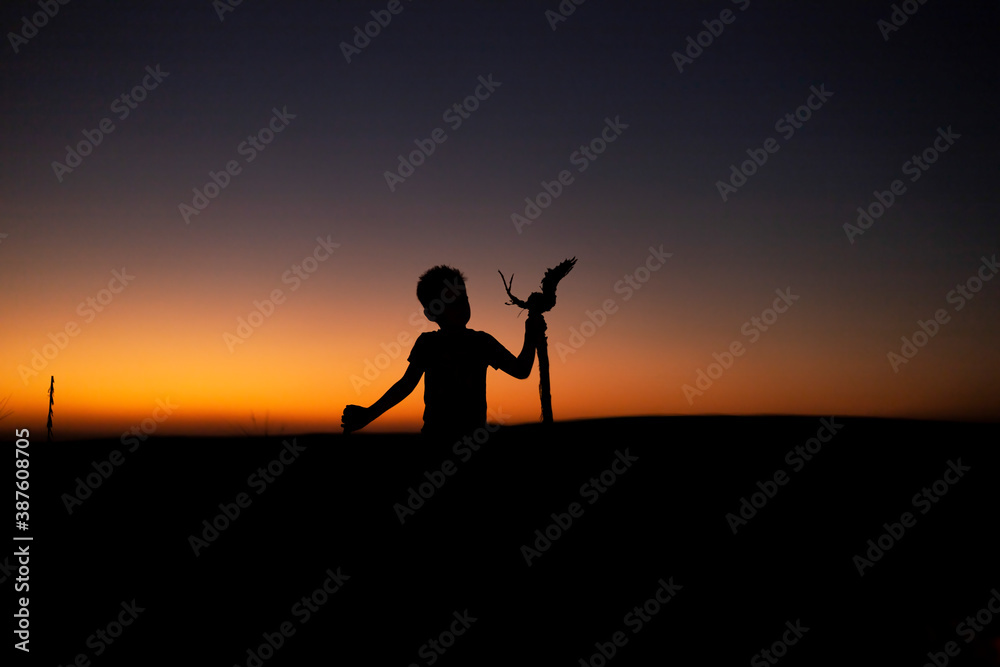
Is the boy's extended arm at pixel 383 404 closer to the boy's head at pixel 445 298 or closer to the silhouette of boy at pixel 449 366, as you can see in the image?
the silhouette of boy at pixel 449 366

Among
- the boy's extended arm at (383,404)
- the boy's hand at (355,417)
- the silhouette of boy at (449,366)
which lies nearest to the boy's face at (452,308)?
the silhouette of boy at (449,366)

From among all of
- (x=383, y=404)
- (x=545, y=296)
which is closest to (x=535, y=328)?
(x=545, y=296)

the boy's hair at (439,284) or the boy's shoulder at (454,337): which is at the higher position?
the boy's hair at (439,284)

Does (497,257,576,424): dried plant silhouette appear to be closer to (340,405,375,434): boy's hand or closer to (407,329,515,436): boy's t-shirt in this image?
(407,329,515,436): boy's t-shirt

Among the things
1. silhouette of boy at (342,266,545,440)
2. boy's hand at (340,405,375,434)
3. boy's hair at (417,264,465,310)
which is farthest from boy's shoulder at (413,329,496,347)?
boy's hand at (340,405,375,434)

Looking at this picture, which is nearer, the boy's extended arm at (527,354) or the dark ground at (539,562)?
the dark ground at (539,562)

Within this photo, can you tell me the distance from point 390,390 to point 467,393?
0.58m

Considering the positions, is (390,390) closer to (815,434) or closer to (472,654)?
(472,654)

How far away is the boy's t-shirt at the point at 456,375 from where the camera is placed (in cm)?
425

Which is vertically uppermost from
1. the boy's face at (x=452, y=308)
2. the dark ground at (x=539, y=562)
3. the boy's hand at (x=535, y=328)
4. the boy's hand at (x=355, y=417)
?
the boy's face at (x=452, y=308)

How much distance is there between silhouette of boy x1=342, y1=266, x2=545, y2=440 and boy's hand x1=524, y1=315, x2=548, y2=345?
140 millimetres

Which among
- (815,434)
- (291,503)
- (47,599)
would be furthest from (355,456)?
(815,434)

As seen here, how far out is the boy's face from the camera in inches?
169

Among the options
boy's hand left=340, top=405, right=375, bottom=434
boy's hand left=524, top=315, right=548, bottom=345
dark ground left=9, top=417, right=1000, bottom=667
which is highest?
boy's hand left=524, top=315, right=548, bottom=345
